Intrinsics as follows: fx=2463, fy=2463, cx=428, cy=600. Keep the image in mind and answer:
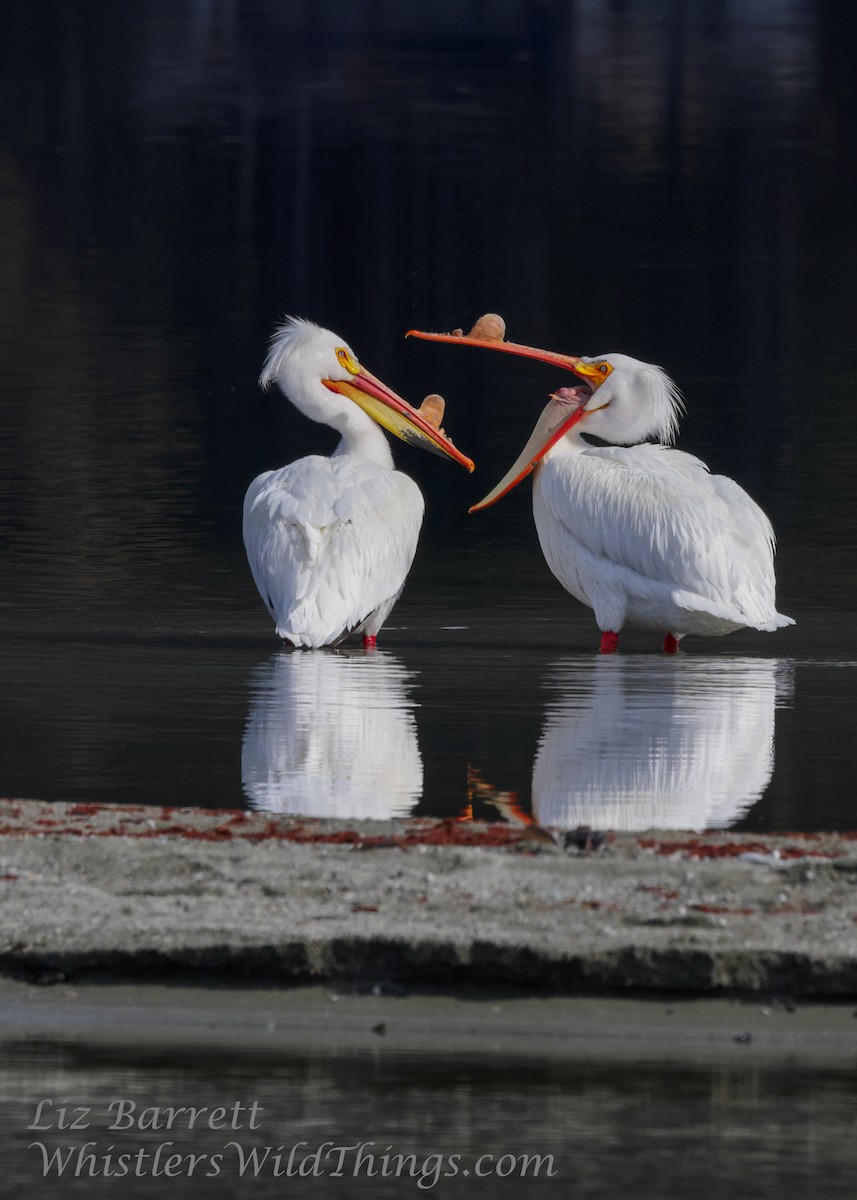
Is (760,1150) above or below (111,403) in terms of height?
above

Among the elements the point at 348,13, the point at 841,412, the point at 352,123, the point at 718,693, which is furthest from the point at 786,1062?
the point at 348,13

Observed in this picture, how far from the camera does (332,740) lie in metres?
7.01

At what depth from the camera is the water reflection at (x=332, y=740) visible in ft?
20.0

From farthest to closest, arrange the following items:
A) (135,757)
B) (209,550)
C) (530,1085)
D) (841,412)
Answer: (841,412) → (209,550) → (135,757) → (530,1085)

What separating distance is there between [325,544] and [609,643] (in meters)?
1.19

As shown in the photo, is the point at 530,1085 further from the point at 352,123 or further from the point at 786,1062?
the point at 352,123

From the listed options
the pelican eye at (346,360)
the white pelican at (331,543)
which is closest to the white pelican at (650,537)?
the white pelican at (331,543)

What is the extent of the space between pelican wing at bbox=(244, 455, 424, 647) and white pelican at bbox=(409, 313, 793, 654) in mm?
662

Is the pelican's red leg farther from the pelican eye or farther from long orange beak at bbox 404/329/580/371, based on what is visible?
the pelican eye

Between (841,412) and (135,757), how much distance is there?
1046 cm

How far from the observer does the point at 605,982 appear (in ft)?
14.5

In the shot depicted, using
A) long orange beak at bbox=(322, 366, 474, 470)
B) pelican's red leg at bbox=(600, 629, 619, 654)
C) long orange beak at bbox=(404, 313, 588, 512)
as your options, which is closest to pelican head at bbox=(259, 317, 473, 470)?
long orange beak at bbox=(322, 366, 474, 470)

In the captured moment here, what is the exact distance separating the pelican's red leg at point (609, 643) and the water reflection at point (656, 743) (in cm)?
35

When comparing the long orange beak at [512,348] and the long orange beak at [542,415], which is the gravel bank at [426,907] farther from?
the long orange beak at [512,348]
